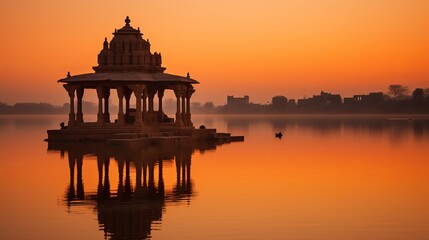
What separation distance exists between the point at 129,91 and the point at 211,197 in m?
34.1

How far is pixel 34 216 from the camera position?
18000mm

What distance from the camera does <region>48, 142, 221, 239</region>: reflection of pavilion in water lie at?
→ 664 inches

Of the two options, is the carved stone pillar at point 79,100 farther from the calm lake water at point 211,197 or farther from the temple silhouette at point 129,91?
the calm lake water at point 211,197

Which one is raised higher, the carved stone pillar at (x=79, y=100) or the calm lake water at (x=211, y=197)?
the carved stone pillar at (x=79, y=100)

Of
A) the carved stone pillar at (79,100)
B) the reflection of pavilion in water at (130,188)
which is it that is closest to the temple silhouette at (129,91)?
the carved stone pillar at (79,100)

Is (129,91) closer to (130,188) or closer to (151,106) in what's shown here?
(151,106)

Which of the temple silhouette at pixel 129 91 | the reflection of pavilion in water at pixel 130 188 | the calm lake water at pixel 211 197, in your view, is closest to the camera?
the calm lake water at pixel 211 197

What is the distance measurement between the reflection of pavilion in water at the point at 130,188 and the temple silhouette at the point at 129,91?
6.11m

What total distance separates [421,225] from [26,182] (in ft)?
47.4

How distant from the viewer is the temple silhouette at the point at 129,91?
157 feet

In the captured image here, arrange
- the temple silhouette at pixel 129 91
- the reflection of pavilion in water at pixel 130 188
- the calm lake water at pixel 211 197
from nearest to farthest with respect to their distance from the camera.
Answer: the calm lake water at pixel 211 197
the reflection of pavilion in water at pixel 130 188
the temple silhouette at pixel 129 91

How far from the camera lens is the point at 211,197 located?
2136 centimetres

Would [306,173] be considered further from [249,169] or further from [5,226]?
[5,226]

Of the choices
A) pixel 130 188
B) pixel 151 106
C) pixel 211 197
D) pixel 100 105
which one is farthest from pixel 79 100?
pixel 211 197
